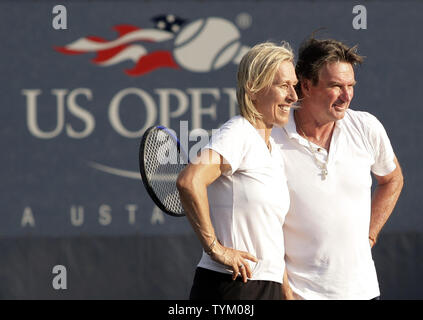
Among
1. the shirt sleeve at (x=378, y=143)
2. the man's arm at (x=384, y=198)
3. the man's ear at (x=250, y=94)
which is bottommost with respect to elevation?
the man's arm at (x=384, y=198)

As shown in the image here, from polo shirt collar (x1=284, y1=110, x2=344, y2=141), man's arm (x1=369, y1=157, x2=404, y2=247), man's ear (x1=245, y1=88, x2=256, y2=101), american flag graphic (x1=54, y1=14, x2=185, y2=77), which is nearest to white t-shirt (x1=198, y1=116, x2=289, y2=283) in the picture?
man's ear (x1=245, y1=88, x2=256, y2=101)

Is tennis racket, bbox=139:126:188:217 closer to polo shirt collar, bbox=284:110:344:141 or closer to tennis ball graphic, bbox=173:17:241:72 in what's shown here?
polo shirt collar, bbox=284:110:344:141

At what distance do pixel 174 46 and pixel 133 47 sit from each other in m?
0.31

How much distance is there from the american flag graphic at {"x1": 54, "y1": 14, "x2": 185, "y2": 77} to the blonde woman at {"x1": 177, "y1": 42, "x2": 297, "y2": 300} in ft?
9.99

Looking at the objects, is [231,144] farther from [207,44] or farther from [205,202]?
[207,44]

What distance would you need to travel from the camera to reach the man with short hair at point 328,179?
3303 millimetres

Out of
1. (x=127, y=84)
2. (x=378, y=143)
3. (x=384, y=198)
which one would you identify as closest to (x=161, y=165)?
(x=378, y=143)

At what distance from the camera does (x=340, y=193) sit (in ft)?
10.9

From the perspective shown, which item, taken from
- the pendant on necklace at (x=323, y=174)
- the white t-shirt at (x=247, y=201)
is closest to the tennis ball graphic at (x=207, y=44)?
the pendant on necklace at (x=323, y=174)

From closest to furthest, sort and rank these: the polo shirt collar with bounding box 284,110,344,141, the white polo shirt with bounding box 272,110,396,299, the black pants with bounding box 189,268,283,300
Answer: the black pants with bounding box 189,268,283,300 → the white polo shirt with bounding box 272,110,396,299 → the polo shirt collar with bounding box 284,110,344,141

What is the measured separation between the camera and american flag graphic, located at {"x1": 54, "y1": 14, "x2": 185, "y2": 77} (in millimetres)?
5953

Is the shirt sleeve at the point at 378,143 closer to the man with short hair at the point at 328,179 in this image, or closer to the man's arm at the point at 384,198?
the man with short hair at the point at 328,179

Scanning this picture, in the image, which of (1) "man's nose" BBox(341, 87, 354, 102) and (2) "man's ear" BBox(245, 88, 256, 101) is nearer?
(2) "man's ear" BBox(245, 88, 256, 101)

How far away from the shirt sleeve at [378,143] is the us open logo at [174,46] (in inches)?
98.6
